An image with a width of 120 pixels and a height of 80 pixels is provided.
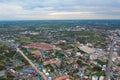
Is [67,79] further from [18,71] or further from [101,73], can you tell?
[18,71]

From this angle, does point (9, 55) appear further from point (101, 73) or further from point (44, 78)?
point (101, 73)

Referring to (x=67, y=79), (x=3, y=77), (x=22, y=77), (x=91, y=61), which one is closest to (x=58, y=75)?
(x=67, y=79)

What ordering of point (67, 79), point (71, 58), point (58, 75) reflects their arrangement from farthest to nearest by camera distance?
point (71, 58), point (58, 75), point (67, 79)

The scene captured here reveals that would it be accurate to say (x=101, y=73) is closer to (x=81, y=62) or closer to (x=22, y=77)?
(x=81, y=62)

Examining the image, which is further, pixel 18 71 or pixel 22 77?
pixel 18 71

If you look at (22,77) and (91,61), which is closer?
(22,77)

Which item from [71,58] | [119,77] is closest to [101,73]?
[119,77]

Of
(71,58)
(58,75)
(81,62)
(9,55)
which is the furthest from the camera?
(9,55)

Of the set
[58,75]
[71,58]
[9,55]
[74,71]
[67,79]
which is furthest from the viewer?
[9,55]

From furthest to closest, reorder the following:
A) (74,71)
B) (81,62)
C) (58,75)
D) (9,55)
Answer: (9,55), (81,62), (74,71), (58,75)
